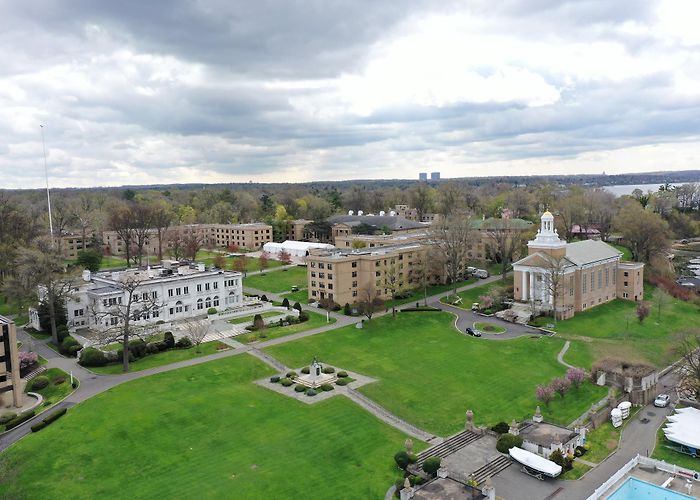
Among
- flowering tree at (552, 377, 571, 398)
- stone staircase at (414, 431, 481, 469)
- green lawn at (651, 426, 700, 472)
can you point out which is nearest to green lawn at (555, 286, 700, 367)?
flowering tree at (552, 377, 571, 398)

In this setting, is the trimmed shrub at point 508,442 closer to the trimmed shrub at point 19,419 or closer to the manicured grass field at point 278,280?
the trimmed shrub at point 19,419

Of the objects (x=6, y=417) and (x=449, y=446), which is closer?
(x=449, y=446)

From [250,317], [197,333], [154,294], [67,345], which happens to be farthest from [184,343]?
[250,317]

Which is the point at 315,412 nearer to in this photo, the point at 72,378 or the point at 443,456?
A: the point at 443,456

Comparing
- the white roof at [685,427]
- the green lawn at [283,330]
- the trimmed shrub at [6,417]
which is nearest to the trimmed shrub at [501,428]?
the white roof at [685,427]

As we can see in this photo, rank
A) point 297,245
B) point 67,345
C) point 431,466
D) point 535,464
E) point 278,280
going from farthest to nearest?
point 297,245
point 278,280
point 67,345
point 535,464
point 431,466

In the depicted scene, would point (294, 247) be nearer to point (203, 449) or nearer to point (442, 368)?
point (442, 368)
